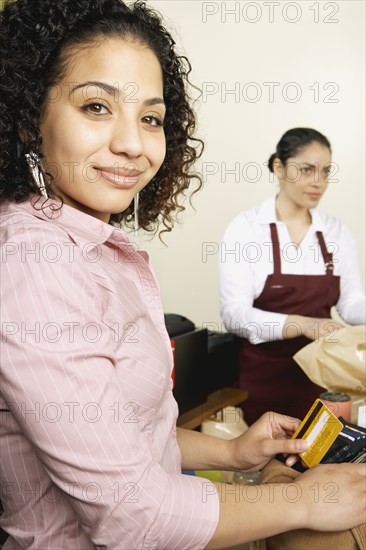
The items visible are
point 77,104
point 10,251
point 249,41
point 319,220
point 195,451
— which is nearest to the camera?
point 10,251

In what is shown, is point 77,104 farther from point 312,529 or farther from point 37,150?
point 312,529

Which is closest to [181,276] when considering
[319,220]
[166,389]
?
[319,220]

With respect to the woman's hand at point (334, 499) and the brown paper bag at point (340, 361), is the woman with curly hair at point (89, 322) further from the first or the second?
the brown paper bag at point (340, 361)

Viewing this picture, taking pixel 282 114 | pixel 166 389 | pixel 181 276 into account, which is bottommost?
pixel 181 276

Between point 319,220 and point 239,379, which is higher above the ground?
point 319,220

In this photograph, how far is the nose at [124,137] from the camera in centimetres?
80

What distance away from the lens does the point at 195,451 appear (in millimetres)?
1086

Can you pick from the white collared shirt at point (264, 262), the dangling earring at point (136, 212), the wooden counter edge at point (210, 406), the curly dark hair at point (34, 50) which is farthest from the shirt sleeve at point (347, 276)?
the curly dark hair at point (34, 50)

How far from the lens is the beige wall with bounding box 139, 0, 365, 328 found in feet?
9.46

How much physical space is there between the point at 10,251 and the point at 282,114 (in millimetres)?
2544

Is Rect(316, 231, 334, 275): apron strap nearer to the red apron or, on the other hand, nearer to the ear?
the red apron

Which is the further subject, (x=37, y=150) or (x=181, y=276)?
(x=181, y=276)

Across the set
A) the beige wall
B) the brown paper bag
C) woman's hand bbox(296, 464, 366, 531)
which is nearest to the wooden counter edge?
the brown paper bag

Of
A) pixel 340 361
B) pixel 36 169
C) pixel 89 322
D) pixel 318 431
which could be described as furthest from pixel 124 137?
pixel 340 361
